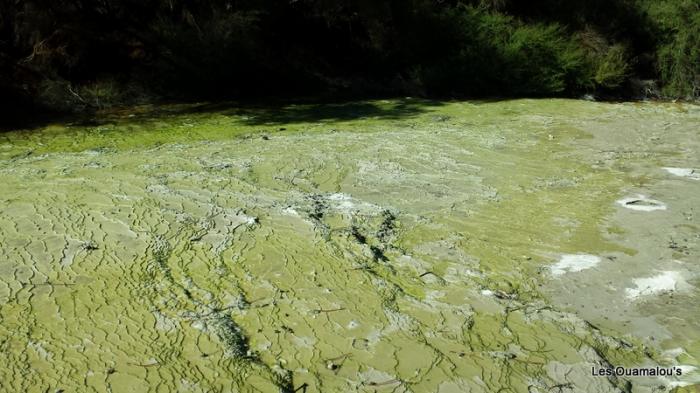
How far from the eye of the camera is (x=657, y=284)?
4180 millimetres

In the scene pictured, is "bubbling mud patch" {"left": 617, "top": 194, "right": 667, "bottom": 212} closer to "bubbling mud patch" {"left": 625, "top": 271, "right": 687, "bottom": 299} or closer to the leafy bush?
"bubbling mud patch" {"left": 625, "top": 271, "right": 687, "bottom": 299}

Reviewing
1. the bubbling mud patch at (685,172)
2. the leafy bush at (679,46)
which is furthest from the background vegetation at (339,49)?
the bubbling mud patch at (685,172)

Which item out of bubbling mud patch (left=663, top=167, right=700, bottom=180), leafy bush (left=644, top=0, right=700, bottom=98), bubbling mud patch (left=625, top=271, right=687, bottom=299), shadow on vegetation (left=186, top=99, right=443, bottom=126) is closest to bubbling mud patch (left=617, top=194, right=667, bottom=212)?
bubbling mud patch (left=663, top=167, right=700, bottom=180)

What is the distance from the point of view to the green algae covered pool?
3.23 metres

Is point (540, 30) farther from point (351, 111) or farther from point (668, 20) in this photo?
point (351, 111)

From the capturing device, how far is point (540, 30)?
1422 cm

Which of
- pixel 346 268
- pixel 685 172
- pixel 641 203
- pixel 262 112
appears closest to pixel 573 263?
pixel 346 268

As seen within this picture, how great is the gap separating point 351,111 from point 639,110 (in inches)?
201

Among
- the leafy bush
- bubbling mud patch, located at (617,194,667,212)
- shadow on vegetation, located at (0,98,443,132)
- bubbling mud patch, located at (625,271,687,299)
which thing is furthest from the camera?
the leafy bush

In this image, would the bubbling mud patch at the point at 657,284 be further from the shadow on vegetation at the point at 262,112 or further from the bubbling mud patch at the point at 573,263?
the shadow on vegetation at the point at 262,112

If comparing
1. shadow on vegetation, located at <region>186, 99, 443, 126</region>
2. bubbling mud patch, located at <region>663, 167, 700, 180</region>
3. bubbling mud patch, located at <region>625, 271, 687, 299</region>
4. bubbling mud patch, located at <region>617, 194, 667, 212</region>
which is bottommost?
shadow on vegetation, located at <region>186, 99, 443, 126</region>

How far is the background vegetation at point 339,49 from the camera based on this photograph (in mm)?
11766

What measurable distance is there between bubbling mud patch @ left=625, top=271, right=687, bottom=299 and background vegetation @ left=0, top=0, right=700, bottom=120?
9727 millimetres

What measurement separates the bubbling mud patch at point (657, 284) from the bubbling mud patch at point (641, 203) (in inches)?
58.7
